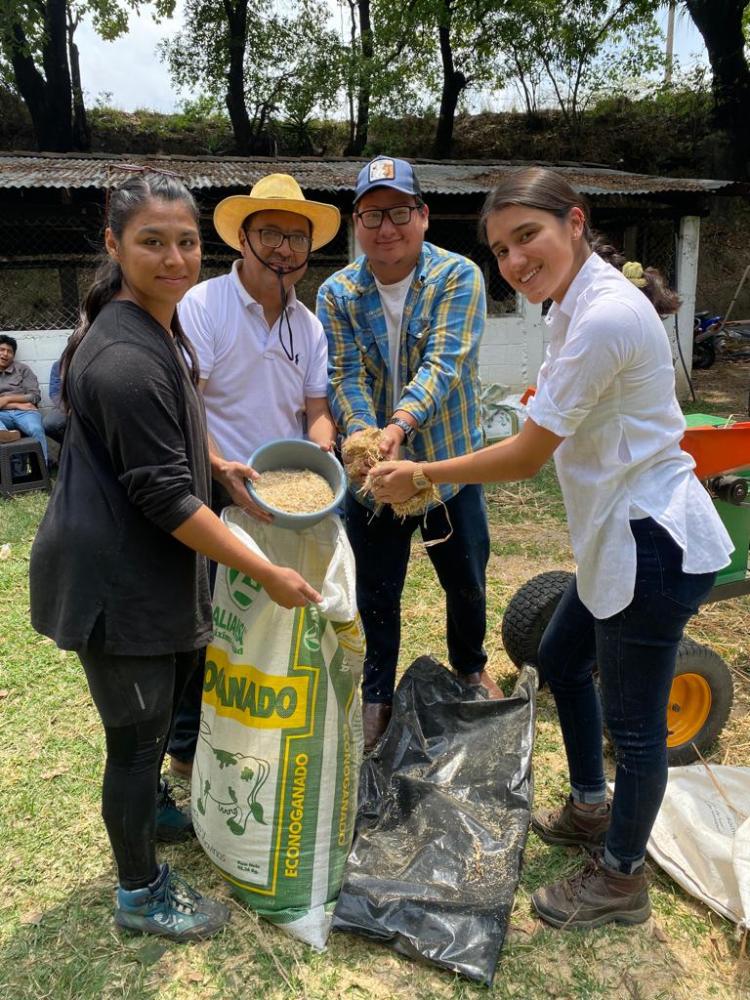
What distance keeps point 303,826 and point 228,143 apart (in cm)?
2178

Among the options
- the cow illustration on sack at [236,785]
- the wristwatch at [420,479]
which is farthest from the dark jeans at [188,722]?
the wristwatch at [420,479]

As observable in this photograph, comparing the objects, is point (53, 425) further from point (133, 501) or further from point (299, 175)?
point (133, 501)

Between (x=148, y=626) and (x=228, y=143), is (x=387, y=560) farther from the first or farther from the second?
(x=228, y=143)

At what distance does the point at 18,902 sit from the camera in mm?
2168

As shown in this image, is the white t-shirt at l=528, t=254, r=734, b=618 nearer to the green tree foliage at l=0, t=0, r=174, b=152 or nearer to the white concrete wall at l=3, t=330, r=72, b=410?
the white concrete wall at l=3, t=330, r=72, b=410

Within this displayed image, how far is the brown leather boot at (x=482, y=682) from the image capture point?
9.62 feet

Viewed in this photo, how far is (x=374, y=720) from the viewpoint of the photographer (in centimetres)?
283

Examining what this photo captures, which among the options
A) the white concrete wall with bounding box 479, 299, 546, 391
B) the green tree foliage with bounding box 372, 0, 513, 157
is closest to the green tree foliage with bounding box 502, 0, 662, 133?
the green tree foliage with bounding box 372, 0, 513, 157

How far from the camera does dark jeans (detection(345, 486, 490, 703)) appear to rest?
9.00ft

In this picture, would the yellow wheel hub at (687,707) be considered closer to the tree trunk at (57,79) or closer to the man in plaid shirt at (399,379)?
the man in plaid shirt at (399,379)

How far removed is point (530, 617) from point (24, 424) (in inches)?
219

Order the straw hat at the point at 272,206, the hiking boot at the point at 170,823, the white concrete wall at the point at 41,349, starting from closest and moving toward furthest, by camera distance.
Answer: the straw hat at the point at 272,206 < the hiking boot at the point at 170,823 < the white concrete wall at the point at 41,349

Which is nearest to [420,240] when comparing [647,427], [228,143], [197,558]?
[647,427]

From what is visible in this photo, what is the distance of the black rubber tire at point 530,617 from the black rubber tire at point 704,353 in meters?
11.4
